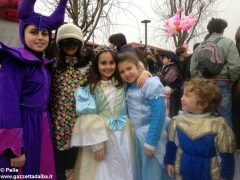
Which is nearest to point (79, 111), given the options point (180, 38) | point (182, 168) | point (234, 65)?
point (182, 168)

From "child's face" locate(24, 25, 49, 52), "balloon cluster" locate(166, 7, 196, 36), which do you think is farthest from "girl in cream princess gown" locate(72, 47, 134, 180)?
"balloon cluster" locate(166, 7, 196, 36)

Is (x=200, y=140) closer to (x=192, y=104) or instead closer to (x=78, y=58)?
(x=192, y=104)

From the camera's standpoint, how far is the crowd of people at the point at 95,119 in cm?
266

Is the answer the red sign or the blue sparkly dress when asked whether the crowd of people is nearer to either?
the blue sparkly dress

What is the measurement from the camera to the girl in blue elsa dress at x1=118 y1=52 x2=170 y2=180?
2.92 metres

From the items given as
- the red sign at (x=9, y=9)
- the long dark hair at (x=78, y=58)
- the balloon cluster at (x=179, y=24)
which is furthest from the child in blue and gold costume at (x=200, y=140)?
the balloon cluster at (x=179, y=24)

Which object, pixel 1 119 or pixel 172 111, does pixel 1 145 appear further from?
pixel 172 111

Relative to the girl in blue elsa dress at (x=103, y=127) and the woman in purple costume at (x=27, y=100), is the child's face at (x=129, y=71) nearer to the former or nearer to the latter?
the girl in blue elsa dress at (x=103, y=127)

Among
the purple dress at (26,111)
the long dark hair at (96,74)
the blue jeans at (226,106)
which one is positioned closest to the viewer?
the purple dress at (26,111)

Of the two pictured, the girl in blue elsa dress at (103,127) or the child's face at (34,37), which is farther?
the girl in blue elsa dress at (103,127)

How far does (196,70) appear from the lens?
4727 millimetres

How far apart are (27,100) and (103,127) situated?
682mm

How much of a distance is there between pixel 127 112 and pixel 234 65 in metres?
1.75

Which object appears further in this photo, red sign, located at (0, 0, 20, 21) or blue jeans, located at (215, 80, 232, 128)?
blue jeans, located at (215, 80, 232, 128)
